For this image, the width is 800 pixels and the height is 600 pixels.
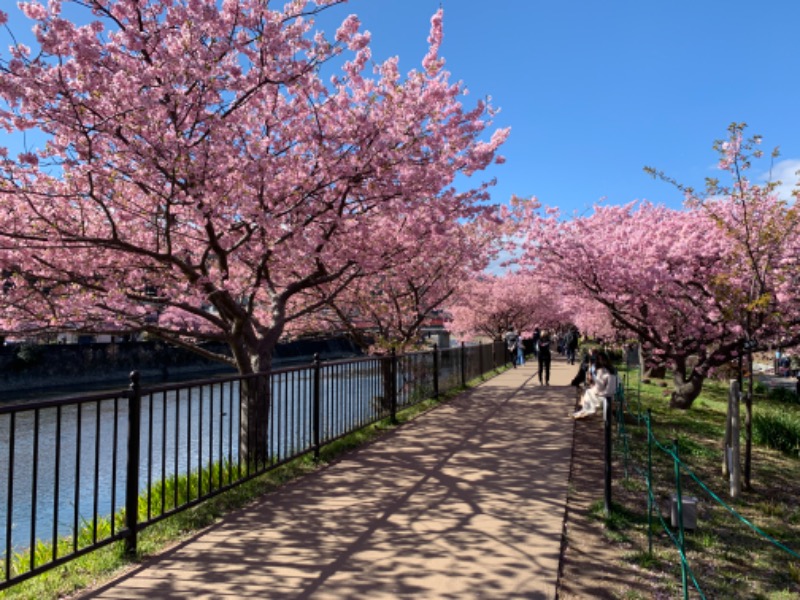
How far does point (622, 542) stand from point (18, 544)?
280 inches

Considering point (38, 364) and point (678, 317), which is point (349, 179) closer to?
point (678, 317)

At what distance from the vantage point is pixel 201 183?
6.00 m

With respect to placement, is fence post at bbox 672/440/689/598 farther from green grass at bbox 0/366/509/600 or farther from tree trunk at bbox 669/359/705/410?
tree trunk at bbox 669/359/705/410

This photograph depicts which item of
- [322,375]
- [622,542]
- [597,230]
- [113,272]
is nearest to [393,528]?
[622,542]

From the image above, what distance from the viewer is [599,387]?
911 cm

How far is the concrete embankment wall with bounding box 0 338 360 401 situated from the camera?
3005cm

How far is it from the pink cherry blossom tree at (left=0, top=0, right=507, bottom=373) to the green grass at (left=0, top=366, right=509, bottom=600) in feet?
5.35

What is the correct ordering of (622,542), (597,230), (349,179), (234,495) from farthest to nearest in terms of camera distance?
(597,230)
(349,179)
(234,495)
(622,542)

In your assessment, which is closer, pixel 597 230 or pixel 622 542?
pixel 622 542

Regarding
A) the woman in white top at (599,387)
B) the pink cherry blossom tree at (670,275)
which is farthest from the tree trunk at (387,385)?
the pink cherry blossom tree at (670,275)

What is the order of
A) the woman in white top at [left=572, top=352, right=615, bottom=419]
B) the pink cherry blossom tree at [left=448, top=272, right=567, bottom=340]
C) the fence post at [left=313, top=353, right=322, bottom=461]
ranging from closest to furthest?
the fence post at [left=313, top=353, right=322, bottom=461] < the woman in white top at [left=572, top=352, right=615, bottom=419] < the pink cherry blossom tree at [left=448, top=272, right=567, bottom=340]

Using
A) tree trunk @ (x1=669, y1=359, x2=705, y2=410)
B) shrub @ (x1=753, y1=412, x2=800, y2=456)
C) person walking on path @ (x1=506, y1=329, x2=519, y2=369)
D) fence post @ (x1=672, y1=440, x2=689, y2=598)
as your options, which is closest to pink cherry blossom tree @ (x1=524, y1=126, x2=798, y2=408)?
tree trunk @ (x1=669, y1=359, x2=705, y2=410)

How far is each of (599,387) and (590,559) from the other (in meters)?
5.43

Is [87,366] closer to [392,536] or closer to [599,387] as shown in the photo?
[599,387]
